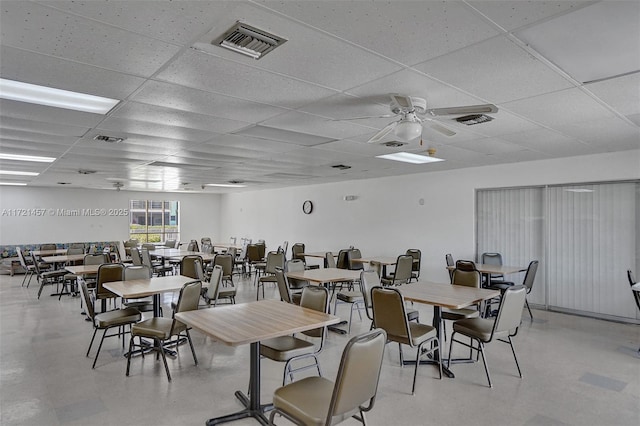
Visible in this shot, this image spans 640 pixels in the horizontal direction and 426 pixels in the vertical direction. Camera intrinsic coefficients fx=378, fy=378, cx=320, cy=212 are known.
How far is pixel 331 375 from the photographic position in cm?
370

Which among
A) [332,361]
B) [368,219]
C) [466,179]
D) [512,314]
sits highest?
[466,179]

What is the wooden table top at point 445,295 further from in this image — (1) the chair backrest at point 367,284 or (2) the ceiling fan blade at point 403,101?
(2) the ceiling fan blade at point 403,101

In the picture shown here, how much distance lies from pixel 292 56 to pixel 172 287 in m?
2.91

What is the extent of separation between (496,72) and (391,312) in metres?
2.11

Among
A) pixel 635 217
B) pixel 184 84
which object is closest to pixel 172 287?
pixel 184 84

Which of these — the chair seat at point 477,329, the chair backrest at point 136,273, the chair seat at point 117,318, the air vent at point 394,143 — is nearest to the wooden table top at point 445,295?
the chair seat at point 477,329

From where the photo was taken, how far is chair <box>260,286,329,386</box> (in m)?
2.92

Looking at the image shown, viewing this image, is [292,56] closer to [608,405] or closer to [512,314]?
[512,314]

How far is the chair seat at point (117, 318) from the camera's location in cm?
387

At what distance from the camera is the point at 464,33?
86.7 inches

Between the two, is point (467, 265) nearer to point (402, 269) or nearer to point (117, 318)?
point (402, 269)

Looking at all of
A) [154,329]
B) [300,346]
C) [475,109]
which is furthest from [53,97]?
[475,109]

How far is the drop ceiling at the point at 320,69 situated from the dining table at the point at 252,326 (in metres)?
1.84

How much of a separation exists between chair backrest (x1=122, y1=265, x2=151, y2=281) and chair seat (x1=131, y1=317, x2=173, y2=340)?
116cm
